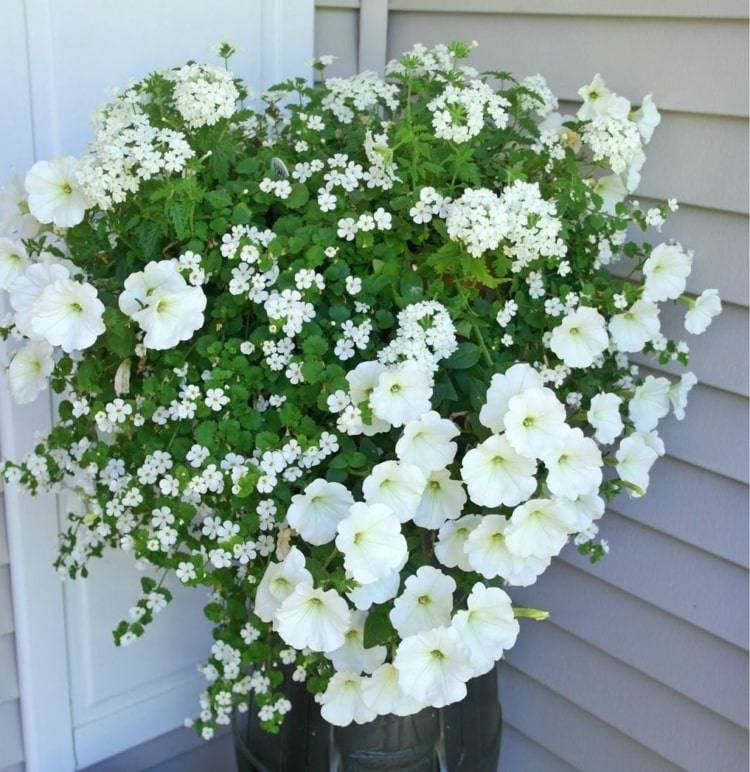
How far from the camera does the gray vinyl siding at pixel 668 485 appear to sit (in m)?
1.51

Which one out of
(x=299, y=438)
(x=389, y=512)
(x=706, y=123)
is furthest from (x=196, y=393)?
(x=706, y=123)

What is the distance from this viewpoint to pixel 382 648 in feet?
4.29

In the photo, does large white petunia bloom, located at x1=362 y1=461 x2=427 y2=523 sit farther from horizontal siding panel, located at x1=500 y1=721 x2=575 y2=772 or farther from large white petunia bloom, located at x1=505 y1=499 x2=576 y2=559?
horizontal siding panel, located at x1=500 y1=721 x2=575 y2=772

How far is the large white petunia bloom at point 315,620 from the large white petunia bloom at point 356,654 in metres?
0.09

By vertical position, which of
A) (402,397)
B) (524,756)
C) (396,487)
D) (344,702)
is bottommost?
(524,756)

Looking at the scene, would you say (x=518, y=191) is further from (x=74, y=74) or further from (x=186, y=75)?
(x=74, y=74)

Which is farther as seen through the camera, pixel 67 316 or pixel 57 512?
pixel 57 512

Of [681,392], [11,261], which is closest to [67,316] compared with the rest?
[11,261]

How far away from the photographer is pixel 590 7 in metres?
1.61

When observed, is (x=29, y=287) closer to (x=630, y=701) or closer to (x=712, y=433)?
(x=712, y=433)

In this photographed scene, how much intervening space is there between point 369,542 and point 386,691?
0.81 feet

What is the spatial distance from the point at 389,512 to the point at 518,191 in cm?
47

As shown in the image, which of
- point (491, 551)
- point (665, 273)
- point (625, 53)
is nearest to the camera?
point (491, 551)

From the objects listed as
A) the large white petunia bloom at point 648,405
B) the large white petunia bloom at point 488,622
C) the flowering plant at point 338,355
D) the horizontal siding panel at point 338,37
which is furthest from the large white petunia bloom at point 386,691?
the horizontal siding panel at point 338,37
